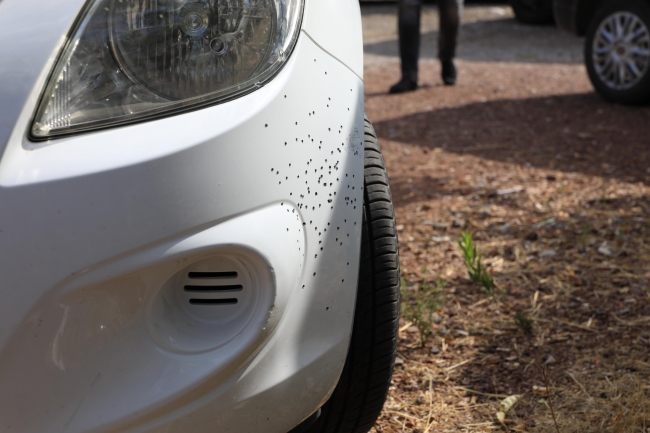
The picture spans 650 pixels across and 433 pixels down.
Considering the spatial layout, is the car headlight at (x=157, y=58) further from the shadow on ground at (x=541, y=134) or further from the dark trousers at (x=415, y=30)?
the dark trousers at (x=415, y=30)

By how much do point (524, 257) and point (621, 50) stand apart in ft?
10.7

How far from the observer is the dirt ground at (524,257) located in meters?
2.07

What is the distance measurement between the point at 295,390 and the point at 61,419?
419 mm

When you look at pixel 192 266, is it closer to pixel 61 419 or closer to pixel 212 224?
pixel 212 224

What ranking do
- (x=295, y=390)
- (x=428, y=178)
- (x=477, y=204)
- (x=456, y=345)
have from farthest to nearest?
(x=428, y=178)
(x=477, y=204)
(x=456, y=345)
(x=295, y=390)

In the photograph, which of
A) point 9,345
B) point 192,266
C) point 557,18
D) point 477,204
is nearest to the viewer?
point 9,345

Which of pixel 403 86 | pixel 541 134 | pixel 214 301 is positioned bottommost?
pixel 403 86

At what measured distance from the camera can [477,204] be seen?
12.3ft

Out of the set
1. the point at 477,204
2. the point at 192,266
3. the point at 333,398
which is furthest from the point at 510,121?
the point at 192,266

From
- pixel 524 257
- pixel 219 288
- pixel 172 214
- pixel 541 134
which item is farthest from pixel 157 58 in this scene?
pixel 541 134

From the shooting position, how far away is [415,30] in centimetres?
656

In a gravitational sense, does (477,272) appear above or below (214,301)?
below

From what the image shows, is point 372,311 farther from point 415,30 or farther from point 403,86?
point 403,86

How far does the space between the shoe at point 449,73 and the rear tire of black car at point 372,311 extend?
223 inches
